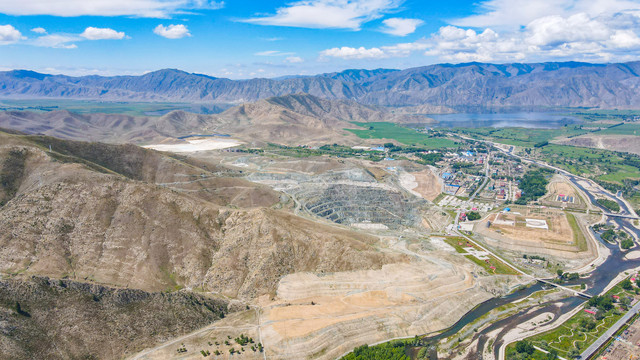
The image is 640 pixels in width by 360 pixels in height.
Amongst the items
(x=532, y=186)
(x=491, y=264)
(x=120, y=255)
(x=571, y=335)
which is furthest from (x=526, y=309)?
(x=532, y=186)

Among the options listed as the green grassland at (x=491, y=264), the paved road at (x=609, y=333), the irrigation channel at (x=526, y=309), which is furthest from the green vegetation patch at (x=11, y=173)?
the paved road at (x=609, y=333)

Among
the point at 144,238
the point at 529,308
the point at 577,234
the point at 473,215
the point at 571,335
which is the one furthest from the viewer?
the point at 473,215

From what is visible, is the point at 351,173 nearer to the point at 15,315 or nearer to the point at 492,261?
the point at 492,261

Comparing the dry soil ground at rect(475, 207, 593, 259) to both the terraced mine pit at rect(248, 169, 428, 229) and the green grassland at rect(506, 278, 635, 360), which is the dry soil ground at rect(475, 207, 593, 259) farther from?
the green grassland at rect(506, 278, 635, 360)

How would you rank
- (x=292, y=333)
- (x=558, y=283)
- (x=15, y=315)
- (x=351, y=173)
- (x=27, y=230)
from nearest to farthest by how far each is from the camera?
(x=15, y=315) < (x=292, y=333) < (x=27, y=230) < (x=558, y=283) < (x=351, y=173)

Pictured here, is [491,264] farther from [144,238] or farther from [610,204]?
[144,238]

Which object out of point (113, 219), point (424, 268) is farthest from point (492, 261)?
point (113, 219)

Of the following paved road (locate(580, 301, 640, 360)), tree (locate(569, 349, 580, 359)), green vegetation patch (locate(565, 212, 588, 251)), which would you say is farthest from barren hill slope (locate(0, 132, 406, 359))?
green vegetation patch (locate(565, 212, 588, 251))
